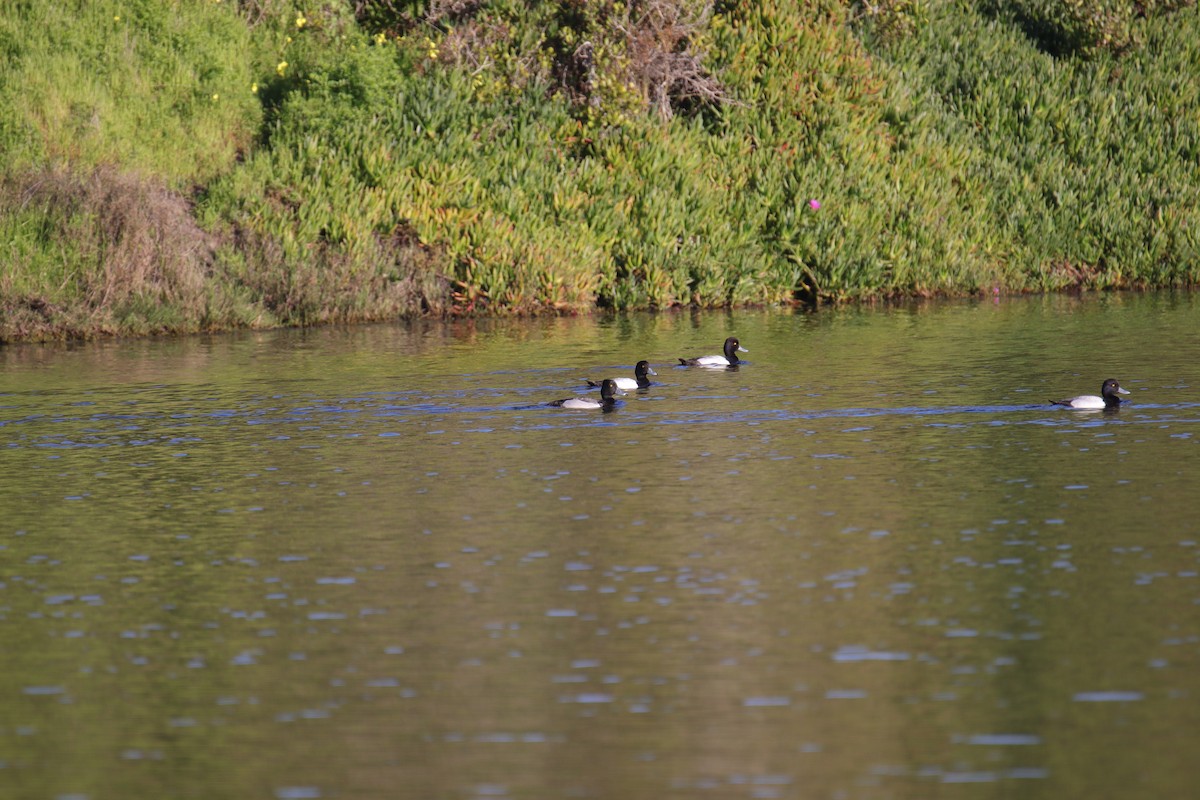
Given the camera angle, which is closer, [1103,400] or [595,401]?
[1103,400]

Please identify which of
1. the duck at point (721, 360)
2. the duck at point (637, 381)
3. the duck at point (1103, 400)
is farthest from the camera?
the duck at point (721, 360)

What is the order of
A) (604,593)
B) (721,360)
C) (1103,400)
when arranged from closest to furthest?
(604,593), (1103,400), (721,360)

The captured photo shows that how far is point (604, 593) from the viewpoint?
13.0m

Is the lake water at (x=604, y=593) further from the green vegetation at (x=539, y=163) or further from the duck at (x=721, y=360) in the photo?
the green vegetation at (x=539, y=163)

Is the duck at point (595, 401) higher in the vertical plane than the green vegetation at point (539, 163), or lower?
lower

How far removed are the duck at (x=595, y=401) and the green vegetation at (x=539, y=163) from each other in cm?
1315

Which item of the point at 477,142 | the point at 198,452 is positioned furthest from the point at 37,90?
the point at 198,452

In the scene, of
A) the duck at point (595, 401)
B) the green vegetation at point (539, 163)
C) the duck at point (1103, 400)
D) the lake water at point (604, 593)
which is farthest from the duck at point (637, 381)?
the green vegetation at point (539, 163)

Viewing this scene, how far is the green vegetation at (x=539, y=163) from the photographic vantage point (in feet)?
118

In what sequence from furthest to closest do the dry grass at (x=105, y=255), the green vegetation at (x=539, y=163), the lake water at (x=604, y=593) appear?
the green vegetation at (x=539, y=163) → the dry grass at (x=105, y=255) → the lake water at (x=604, y=593)

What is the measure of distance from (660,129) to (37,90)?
1241cm

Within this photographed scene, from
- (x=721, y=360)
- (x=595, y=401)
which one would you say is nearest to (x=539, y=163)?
(x=721, y=360)

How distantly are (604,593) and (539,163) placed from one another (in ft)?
88.0

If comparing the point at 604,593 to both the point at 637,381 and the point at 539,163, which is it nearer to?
the point at 637,381
